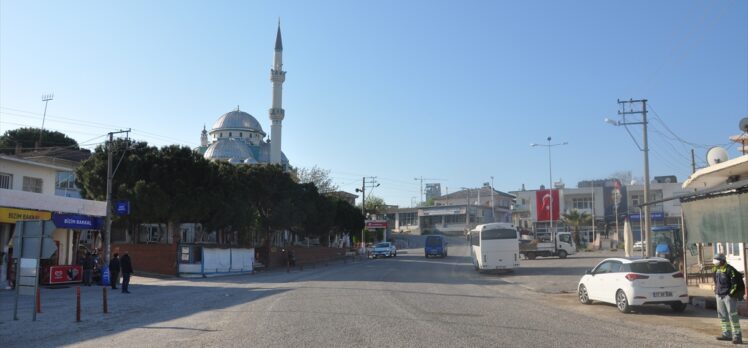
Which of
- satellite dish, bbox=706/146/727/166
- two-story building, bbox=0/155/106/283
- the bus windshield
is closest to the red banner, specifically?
two-story building, bbox=0/155/106/283

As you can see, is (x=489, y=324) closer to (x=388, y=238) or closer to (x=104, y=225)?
(x=104, y=225)

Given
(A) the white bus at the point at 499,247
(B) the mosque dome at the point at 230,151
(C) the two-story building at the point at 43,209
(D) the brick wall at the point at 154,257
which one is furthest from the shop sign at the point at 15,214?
(B) the mosque dome at the point at 230,151

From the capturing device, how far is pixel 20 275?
15.7 metres

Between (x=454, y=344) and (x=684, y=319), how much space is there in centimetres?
732

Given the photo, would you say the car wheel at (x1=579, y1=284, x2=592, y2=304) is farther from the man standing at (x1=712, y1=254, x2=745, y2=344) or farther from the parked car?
the parked car

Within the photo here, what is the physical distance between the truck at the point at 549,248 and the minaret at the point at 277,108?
134 ft

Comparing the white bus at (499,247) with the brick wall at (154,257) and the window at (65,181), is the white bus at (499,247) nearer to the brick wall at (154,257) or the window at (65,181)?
the brick wall at (154,257)

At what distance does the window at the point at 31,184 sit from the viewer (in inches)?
1296

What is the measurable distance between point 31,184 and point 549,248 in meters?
40.8

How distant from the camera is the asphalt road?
10852 mm

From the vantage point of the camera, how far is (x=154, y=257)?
36.1 m

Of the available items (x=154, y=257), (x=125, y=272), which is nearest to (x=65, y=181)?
(x=154, y=257)

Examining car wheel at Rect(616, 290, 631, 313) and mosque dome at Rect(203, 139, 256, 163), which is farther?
mosque dome at Rect(203, 139, 256, 163)

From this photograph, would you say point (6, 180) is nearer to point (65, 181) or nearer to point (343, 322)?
point (343, 322)
